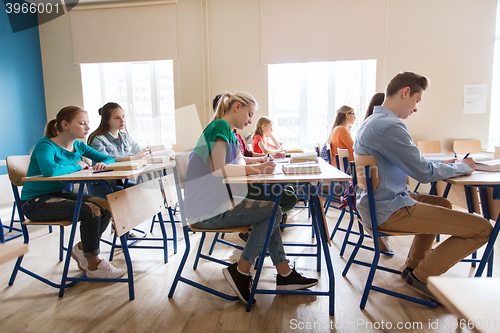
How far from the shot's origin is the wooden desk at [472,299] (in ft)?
1.27

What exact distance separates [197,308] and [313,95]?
423 centimetres

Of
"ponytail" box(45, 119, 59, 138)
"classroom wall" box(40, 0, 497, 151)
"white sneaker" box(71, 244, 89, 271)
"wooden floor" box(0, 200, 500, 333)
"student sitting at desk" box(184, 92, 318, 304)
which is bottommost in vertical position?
"wooden floor" box(0, 200, 500, 333)

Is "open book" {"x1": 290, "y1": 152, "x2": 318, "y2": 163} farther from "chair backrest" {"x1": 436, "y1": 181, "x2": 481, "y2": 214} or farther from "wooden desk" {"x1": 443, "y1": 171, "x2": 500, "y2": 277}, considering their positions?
"chair backrest" {"x1": 436, "y1": 181, "x2": 481, "y2": 214}

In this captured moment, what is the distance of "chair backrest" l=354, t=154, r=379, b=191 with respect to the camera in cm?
147

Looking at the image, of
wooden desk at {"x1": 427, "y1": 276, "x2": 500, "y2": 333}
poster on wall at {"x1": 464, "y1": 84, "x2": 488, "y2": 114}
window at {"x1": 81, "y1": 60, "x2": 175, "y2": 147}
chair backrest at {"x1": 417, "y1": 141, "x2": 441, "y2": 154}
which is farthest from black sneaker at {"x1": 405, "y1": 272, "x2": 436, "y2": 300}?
window at {"x1": 81, "y1": 60, "x2": 175, "y2": 147}

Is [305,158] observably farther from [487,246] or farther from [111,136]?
[111,136]

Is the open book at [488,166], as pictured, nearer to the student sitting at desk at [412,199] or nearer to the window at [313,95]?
the student sitting at desk at [412,199]

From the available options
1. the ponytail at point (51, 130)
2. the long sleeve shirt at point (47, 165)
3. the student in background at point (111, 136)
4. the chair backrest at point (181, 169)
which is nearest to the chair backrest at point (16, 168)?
the long sleeve shirt at point (47, 165)

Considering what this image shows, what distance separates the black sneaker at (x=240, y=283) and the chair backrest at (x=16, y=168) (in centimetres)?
153

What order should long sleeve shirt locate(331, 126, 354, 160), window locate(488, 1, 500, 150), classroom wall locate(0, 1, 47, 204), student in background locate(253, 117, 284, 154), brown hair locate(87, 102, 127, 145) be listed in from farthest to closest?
window locate(488, 1, 500, 150), classroom wall locate(0, 1, 47, 204), student in background locate(253, 117, 284, 154), long sleeve shirt locate(331, 126, 354, 160), brown hair locate(87, 102, 127, 145)

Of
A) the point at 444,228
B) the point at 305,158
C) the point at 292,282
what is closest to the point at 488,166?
the point at 444,228

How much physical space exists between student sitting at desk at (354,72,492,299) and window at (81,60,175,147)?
4281 millimetres

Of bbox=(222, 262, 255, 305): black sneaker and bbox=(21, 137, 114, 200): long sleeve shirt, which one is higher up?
bbox=(21, 137, 114, 200): long sleeve shirt

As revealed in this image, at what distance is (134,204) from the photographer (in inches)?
72.1
